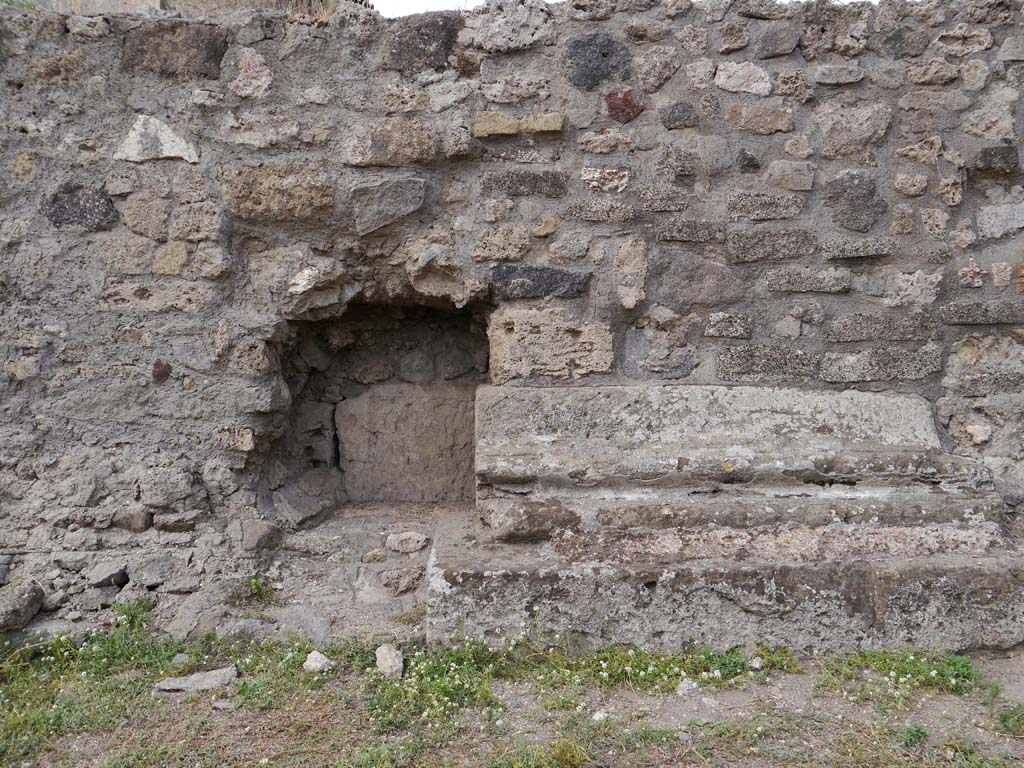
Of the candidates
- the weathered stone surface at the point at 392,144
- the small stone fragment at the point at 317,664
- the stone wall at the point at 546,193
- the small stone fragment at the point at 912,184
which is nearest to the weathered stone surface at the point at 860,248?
the stone wall at the point at 546,193

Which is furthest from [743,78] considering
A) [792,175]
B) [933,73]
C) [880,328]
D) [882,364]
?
[882,364]

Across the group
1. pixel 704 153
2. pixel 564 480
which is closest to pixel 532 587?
pixel 564 480

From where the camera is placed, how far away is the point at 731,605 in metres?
2.32

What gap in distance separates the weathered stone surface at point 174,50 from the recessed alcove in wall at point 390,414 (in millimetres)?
1124

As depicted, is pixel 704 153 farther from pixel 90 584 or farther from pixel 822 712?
pixel 90 584

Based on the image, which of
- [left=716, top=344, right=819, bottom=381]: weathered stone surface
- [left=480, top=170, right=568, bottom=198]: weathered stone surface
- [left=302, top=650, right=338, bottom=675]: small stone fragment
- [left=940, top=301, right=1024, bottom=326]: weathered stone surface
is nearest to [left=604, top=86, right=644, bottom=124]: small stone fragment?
[left=480, top=170, right=568, bottom=198]: weathered stone surface

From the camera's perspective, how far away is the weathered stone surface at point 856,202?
2.78 m

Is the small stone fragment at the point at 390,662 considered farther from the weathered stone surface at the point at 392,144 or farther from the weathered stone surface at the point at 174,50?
the weathered stone surface at the point at 174,50

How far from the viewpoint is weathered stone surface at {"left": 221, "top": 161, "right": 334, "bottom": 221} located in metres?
2.76

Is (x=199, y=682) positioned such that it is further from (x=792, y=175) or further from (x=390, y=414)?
(x=792, y=175)

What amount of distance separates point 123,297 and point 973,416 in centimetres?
323

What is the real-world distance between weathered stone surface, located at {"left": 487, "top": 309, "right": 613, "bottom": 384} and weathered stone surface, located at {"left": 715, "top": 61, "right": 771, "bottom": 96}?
1.03 metres

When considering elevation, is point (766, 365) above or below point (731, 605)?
above

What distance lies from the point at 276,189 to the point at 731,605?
216 cm
